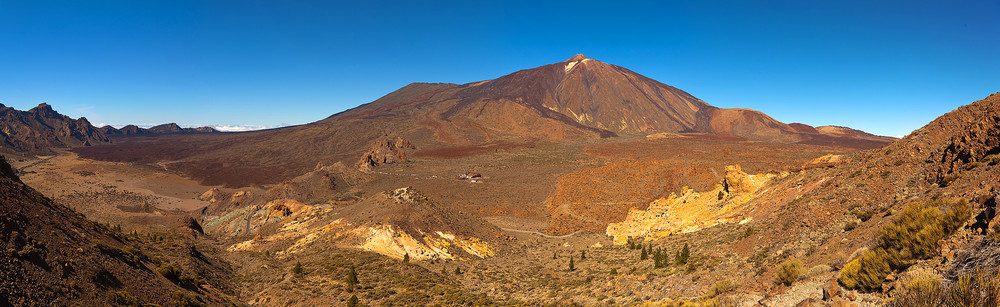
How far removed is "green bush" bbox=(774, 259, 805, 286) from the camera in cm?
869

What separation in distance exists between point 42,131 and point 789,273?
679 ft

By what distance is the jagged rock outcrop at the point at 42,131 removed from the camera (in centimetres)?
11100

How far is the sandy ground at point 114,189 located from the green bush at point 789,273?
52027 millimetres

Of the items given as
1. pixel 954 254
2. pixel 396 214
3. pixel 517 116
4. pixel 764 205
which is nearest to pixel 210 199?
pixel 396 214

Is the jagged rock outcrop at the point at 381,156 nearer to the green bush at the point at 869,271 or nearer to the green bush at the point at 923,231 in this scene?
Result: the green bush at the point at 869,271

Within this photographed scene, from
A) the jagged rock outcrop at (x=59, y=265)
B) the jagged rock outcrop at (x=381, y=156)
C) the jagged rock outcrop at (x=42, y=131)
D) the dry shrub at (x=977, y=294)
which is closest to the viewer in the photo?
the dry shrub at (x=977, y=294)

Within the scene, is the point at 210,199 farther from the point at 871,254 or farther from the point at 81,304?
the point at 871,254

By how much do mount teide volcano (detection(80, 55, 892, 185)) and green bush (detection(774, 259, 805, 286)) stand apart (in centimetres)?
8429

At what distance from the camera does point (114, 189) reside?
211 ft

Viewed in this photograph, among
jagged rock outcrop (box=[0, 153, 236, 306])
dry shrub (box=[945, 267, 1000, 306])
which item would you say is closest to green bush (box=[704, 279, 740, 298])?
dry shrub (box=[945, 267, 1000, 306])

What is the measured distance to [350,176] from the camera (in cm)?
6147

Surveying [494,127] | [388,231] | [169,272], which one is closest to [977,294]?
[169,272]

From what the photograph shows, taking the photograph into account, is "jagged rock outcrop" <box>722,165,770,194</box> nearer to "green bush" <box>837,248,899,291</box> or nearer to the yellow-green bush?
the yellow-green bush

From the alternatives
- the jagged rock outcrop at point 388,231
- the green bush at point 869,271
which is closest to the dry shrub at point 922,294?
the green bush at point 869,271
